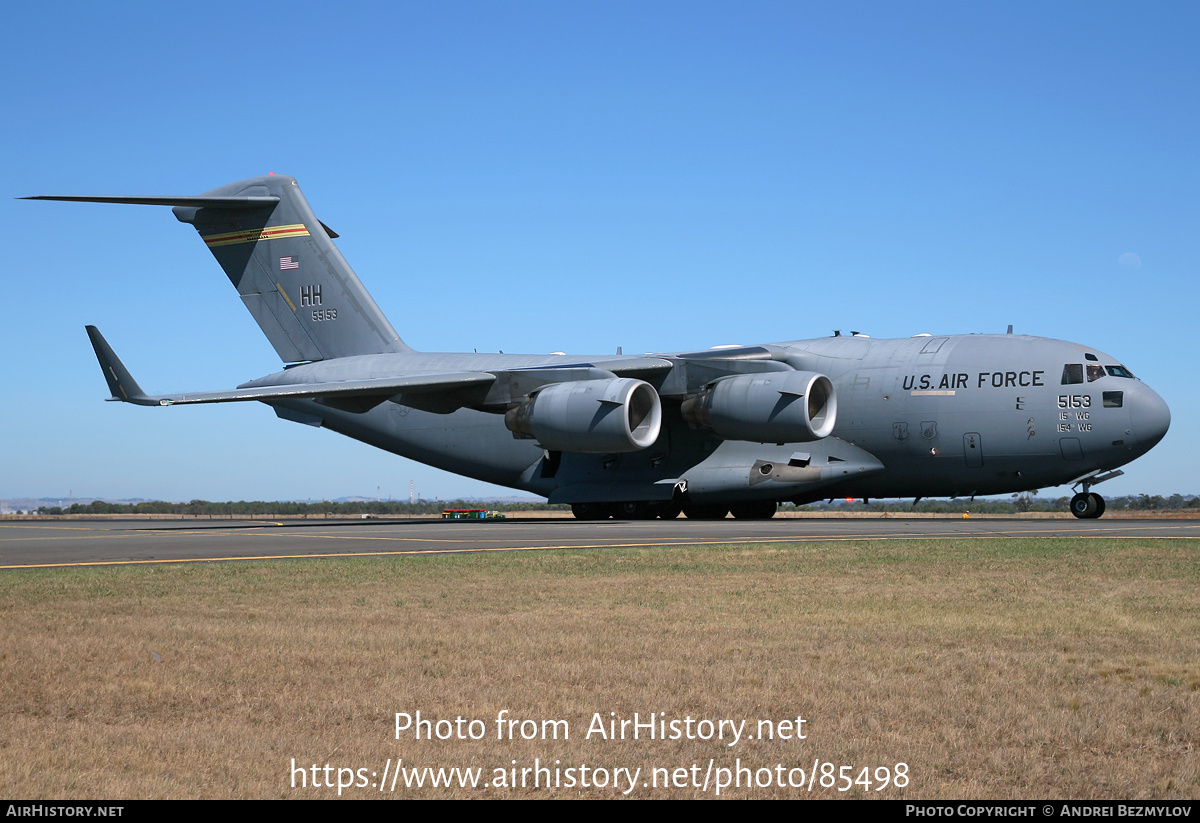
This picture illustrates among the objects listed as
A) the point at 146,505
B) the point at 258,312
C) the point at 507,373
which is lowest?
the point at 146,505

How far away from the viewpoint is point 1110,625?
7289 millimetres

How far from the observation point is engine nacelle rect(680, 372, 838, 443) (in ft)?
71.3

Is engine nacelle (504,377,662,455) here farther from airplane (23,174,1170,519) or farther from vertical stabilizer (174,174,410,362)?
vertical stabilizer (174,174,410,362)

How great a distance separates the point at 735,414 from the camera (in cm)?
2234

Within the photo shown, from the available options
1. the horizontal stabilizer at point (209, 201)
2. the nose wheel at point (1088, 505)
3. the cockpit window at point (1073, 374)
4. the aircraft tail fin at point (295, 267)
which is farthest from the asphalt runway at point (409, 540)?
the aircraft tail fin at point (295, 267)

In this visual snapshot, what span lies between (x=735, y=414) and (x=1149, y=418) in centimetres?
764

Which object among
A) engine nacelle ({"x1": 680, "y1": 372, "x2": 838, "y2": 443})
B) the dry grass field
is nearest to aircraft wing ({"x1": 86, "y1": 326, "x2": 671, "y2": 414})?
engine nacelle ({"x1": 680, "y1": 372, "x2": 838, "y2": 443})

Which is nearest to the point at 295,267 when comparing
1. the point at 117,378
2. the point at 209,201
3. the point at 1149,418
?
the point at 209,201

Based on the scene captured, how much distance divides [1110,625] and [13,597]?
7898mm

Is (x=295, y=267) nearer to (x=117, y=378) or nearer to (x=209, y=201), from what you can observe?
(x=209, y=201)

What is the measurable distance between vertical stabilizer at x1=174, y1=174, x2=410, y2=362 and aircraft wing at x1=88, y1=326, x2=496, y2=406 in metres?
4.74

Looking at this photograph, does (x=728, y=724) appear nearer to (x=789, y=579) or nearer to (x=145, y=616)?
(x=145, y=616)

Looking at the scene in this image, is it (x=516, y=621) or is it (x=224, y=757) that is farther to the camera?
(x=516, y=621)
